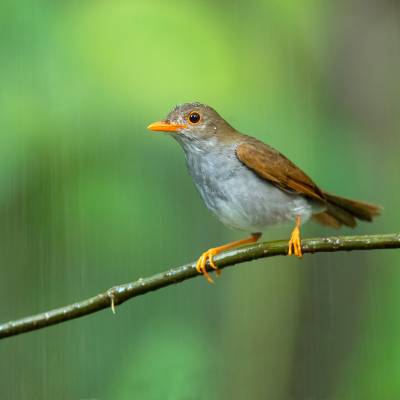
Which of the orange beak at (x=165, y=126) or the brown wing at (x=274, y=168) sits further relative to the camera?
the brown wing at (x=274, y=168)

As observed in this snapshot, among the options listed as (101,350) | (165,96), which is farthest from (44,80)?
(101,350)

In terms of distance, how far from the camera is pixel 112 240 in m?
5.63

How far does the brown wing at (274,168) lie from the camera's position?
397 cm

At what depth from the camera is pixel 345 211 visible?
167 inches

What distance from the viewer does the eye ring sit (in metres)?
4.02

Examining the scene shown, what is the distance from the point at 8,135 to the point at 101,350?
6.80ft

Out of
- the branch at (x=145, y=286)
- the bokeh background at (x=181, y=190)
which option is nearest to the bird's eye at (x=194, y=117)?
the bokeh background at (x=181, y=190)

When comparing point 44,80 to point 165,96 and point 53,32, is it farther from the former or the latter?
point 165,96

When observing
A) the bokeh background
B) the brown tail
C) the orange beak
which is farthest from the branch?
the brown tail

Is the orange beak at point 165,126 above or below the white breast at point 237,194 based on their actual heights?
above

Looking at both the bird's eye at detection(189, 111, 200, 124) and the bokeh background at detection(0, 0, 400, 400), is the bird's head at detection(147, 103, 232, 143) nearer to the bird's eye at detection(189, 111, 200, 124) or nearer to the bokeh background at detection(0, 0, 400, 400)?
the bird's eye at detection(189, 111, 200, 124)

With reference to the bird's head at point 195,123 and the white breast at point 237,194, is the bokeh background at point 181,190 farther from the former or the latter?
the white breast at point 237,194

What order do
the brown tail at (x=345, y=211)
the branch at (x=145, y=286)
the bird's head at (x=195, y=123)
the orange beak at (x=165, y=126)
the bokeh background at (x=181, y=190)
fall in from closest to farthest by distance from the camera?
the branch at (x=145, y=286) < the orange beak at (x=165, y=126) < the bird's head at (x=195, y=123) < the brown tail at (x=345, y=211) < the bokeh background at (x=181, y=190)

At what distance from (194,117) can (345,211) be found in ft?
3.26
